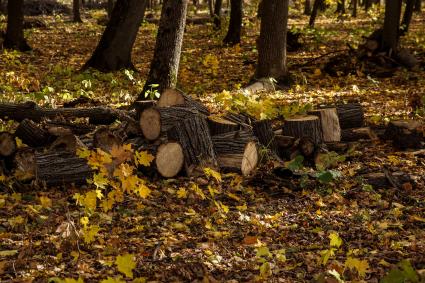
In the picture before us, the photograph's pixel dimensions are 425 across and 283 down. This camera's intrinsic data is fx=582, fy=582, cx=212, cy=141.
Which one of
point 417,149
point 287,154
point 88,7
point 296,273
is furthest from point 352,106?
point 88,7

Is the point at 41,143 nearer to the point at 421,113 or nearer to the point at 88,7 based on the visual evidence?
the point at 421,113

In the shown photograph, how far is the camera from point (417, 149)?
7953mm

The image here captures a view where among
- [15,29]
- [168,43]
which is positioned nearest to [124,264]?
[168,43]

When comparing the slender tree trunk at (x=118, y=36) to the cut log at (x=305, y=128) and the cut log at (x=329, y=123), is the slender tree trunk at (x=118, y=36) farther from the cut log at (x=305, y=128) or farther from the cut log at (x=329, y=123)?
the cut log at (x=305, y=128)

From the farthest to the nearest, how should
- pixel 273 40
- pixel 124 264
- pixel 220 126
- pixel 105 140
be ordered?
pixel 273 40 < pixel 220 126 < pixel 105 140 < pixel 124 264

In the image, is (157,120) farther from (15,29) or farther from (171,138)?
(15,29)

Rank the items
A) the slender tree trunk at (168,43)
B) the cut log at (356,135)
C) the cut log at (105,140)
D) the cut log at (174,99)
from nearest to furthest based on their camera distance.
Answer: the cut log at (105,140) → the cut log at (174,99) → the cut log at (356,135) → the slender tree trunk at (168,43)

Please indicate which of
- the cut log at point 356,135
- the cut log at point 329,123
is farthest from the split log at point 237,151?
the cut log at point 356,135

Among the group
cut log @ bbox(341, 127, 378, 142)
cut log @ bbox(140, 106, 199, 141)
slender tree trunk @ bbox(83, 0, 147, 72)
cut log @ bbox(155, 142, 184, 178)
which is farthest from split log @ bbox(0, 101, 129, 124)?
slender tree trunk @ bbox(83, 0, 147, 72)

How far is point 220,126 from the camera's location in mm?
7242

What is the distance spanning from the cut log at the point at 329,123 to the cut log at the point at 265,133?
0.81 metres

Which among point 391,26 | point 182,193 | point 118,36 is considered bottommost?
point 182,193

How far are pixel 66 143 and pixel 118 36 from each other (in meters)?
7.54

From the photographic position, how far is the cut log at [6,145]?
6.40m
